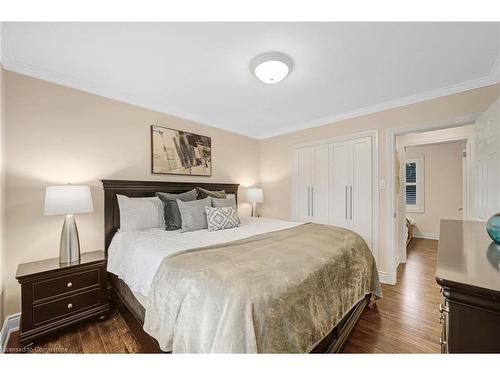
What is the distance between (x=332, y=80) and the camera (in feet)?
7.52

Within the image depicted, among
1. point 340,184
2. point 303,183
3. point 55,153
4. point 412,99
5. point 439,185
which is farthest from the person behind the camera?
point 439,185

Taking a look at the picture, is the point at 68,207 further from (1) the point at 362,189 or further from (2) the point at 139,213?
(1) the point at 362,189

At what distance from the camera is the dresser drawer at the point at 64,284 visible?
5.50 feet

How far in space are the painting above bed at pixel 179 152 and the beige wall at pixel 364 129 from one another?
1.39 meters

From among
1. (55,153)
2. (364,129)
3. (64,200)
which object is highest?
(364,129)

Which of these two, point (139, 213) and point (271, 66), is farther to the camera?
point (139, 213)

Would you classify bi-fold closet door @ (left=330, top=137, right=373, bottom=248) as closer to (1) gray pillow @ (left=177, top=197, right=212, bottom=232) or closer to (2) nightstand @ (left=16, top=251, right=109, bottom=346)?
(1) gray pillow @ (left=177, top=197, right=212, bottom=232)

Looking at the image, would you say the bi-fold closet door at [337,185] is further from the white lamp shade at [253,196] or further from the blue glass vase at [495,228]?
the blue glass vase at [495,228]

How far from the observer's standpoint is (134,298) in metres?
1.77

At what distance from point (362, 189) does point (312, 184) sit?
82 centimetres

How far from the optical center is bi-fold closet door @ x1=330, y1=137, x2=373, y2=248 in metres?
3.08

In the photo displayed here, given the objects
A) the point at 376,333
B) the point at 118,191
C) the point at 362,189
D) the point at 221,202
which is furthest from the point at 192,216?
the point at 362,189
